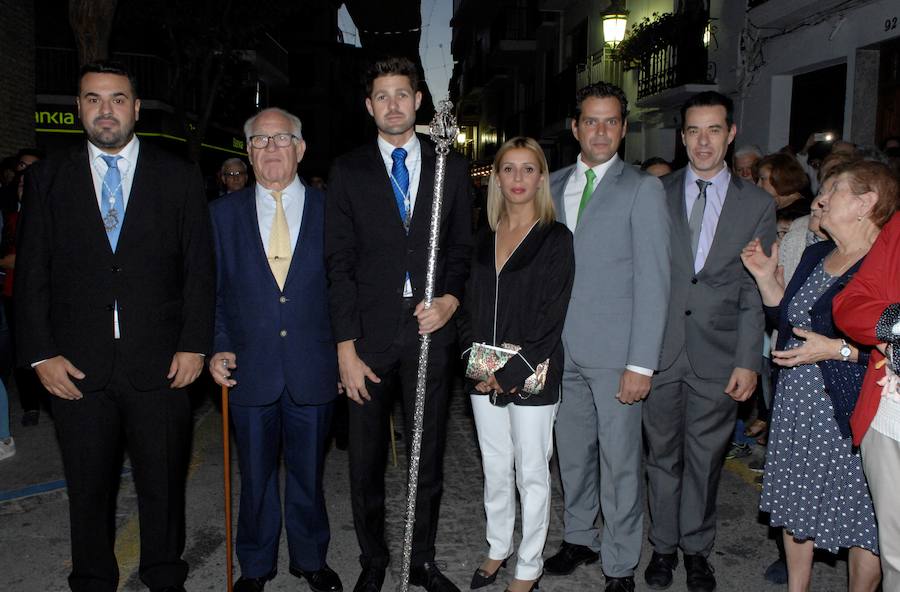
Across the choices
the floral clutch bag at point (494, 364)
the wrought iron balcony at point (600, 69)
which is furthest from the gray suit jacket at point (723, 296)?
the wrought iron balcony at point (600, 69)

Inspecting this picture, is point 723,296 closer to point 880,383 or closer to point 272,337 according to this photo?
point 880,383

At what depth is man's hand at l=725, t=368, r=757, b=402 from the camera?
3.92m

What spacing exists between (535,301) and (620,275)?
0.46 metres

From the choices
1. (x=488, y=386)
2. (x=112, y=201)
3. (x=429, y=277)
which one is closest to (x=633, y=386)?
(x=488, y=386)

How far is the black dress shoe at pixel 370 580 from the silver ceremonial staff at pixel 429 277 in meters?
0.33

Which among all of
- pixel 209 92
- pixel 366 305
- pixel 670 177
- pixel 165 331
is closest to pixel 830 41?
pixel 670 177

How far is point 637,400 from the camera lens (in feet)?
12.6

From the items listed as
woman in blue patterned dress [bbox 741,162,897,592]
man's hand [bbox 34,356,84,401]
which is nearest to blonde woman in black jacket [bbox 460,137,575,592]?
woman in blue patterned dress [bbox 741,162,897,592]

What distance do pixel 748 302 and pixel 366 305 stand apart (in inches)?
77.4

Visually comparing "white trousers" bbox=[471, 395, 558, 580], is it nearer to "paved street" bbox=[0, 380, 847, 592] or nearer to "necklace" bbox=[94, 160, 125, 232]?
"paved street" bbox=[0, 380, 847, 592]

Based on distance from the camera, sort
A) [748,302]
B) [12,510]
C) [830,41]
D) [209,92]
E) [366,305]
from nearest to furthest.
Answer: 1. [366,305]
2. [748,302]
3. [12,510]
4. [830,41]
5. [209,92]

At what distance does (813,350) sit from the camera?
128 inches

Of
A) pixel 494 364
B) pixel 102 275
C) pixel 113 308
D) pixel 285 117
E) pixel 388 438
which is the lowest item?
pixel 388 438

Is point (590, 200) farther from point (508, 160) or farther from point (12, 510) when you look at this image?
point (12, 510)
